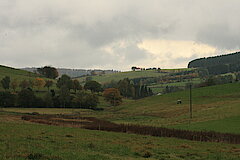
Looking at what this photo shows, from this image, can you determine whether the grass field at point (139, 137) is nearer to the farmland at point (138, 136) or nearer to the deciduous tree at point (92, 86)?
the farmland at point (138, 136)

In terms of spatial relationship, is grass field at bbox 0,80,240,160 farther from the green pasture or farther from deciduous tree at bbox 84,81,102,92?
deciduous tree at bbox 84,81,102,92

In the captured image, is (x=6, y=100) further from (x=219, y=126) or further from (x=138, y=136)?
(x=138, y=136)

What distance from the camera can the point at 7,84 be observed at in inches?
6467

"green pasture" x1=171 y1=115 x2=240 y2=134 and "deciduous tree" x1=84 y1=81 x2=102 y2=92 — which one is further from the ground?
"deciduous tree" x1=84 y1=81 x2=102 y2=92

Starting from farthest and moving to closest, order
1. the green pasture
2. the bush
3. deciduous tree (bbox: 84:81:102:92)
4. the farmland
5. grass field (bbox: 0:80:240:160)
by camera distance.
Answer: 1. deciduous tree (bbox: 84:81:102:92)
2. the bush
3. the green pasture
4. the farmland
5. grass field (bbox: 0:80:240:160)

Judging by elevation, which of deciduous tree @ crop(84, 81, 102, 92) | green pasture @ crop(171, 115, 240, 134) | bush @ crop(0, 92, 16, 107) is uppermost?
deciduous tree @ crop(84, 81, 102, 92)

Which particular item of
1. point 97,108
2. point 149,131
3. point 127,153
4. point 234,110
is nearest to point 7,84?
point 97,108

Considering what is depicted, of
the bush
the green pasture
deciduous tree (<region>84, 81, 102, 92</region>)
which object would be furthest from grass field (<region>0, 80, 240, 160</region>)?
the bush

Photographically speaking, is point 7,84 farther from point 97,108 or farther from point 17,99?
point 97,108

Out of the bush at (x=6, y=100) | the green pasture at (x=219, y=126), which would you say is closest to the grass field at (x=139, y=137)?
the green pasture at (x=219, y=126)

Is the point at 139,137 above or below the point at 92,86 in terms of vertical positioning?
below

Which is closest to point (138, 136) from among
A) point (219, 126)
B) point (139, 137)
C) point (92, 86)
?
point (139, 137)

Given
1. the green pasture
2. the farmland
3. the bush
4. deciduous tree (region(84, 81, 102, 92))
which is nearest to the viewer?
the farmland

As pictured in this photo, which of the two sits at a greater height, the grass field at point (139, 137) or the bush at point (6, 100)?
the bush at point (6, 100)
